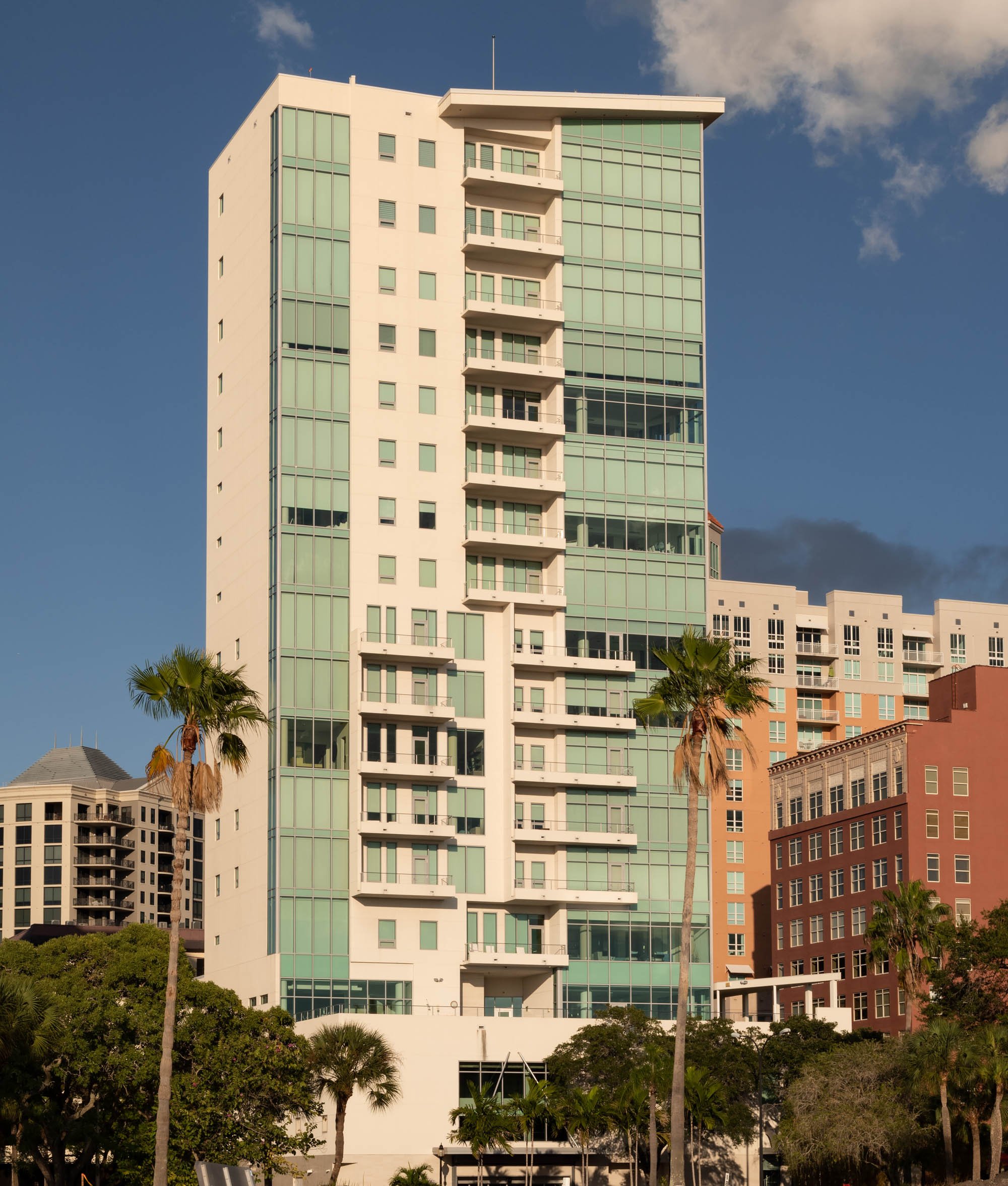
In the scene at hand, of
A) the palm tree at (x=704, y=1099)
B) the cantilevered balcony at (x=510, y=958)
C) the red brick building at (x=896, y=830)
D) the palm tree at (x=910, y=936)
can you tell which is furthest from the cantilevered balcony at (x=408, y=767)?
the red brick building at (x=896, y=830)

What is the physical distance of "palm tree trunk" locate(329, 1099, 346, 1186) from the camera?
87562 millimetres

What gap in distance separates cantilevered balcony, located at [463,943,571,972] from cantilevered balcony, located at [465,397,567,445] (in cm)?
3238

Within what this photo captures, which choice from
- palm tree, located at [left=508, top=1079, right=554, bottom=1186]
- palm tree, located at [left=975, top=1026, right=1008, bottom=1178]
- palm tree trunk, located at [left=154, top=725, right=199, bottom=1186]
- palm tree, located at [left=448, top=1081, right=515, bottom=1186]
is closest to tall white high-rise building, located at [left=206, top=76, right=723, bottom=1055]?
palm tree, located at [left=448, top=1081, right=515, bottom=1186]

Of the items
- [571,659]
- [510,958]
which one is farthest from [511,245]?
[510,958]

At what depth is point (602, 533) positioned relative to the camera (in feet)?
387

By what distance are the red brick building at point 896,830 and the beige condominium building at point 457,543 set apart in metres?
33.0

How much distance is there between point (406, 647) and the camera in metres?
110

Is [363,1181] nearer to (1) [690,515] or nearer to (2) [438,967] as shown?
(2) [438,967]

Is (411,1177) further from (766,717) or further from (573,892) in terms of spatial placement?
(766,717)

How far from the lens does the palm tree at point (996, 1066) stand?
277 feet

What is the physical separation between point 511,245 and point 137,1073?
196ft

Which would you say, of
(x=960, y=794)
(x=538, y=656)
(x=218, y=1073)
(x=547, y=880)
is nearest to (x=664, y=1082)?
(x=218, y=1073)

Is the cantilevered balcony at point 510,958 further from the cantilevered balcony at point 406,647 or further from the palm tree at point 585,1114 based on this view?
the cantilevered balcony at point 406,647

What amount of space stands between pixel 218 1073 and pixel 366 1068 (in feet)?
29.2
